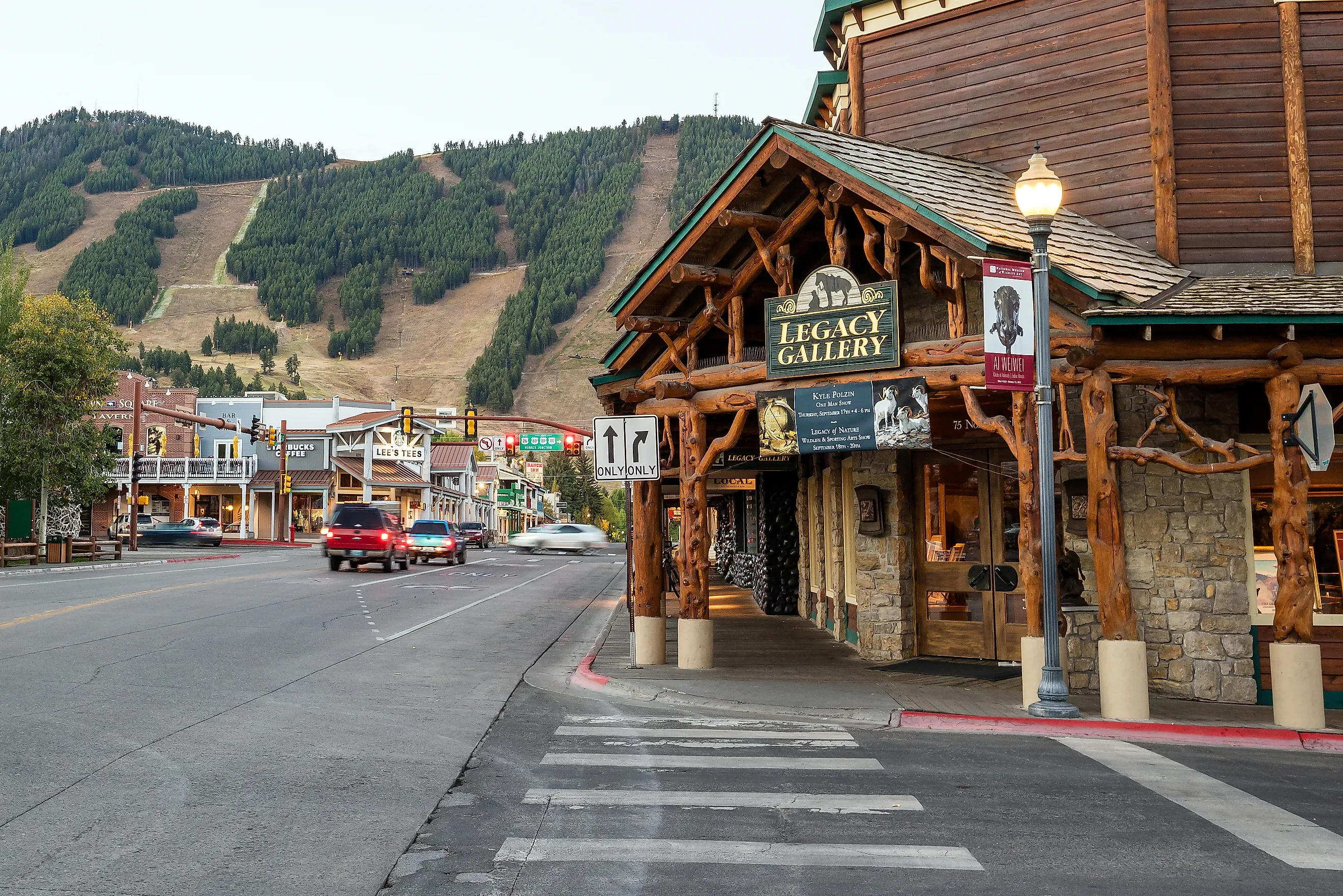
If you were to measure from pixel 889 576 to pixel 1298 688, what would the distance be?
5341mm

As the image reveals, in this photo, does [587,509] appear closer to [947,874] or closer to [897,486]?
[897,486]

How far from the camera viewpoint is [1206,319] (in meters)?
10.7

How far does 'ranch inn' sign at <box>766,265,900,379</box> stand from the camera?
12156 mm

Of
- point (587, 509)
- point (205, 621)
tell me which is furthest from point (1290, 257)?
point (587, 509)

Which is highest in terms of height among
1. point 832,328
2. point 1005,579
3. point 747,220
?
point 747,220

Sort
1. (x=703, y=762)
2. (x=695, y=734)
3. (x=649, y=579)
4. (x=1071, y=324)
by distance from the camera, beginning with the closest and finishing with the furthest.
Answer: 1. (x=703, y=762)
2. (x=695, y=734)
3. (x=1071, y=324)
4. (x=649, y=579)

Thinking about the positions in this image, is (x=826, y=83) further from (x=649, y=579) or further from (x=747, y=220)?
(x=649, y=579)

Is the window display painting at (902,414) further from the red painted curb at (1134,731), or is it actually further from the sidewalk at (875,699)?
the red painted curb at (1134,731)

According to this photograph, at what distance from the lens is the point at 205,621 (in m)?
18.4

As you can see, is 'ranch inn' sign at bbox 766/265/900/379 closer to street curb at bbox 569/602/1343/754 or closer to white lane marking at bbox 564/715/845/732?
street curb at bbox 569/602/1343/754

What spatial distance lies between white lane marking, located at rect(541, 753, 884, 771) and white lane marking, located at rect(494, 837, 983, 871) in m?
2.11

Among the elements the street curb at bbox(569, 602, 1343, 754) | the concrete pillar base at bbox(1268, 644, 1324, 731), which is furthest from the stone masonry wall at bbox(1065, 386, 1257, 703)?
the street curb at bbox(569, 602, 1343, 754)

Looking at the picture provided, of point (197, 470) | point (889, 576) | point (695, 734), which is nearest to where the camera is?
point (695, 734)

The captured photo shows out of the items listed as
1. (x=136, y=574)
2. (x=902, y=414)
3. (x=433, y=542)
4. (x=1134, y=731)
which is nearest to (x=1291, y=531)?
(x=1134, y=731)
